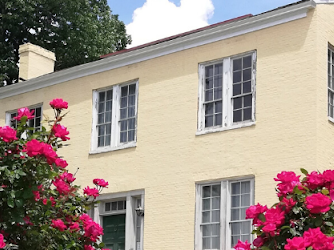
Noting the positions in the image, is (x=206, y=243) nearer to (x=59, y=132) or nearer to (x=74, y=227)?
(x=74, y=227)

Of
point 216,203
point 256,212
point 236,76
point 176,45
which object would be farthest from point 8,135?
point 176,45

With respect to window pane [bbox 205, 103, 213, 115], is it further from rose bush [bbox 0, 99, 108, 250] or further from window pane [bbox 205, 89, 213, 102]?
rose bush [bbox 0, 99, 108, 250]

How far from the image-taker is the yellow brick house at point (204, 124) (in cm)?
1609

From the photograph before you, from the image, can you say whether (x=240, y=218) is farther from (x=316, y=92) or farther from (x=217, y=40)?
(x=217, y=40)

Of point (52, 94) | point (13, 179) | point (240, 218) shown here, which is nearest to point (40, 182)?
point (13, 179)

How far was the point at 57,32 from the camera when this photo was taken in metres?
34.8

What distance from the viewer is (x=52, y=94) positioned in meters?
21.5

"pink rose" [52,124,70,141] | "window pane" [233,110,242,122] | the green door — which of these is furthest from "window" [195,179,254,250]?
"pink rose" [52,124,70,141]

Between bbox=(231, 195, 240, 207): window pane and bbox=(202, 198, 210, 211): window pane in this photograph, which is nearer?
bbox=(231, 195, 240, 207): window pane

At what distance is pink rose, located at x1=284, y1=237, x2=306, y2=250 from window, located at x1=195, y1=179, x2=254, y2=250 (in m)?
8.74

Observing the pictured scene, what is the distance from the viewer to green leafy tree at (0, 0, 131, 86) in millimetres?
33625

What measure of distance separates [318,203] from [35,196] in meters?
3.45

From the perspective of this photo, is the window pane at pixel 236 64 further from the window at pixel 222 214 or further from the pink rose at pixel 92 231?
the pink rose at pixel 92 231

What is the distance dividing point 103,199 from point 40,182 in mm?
10398
